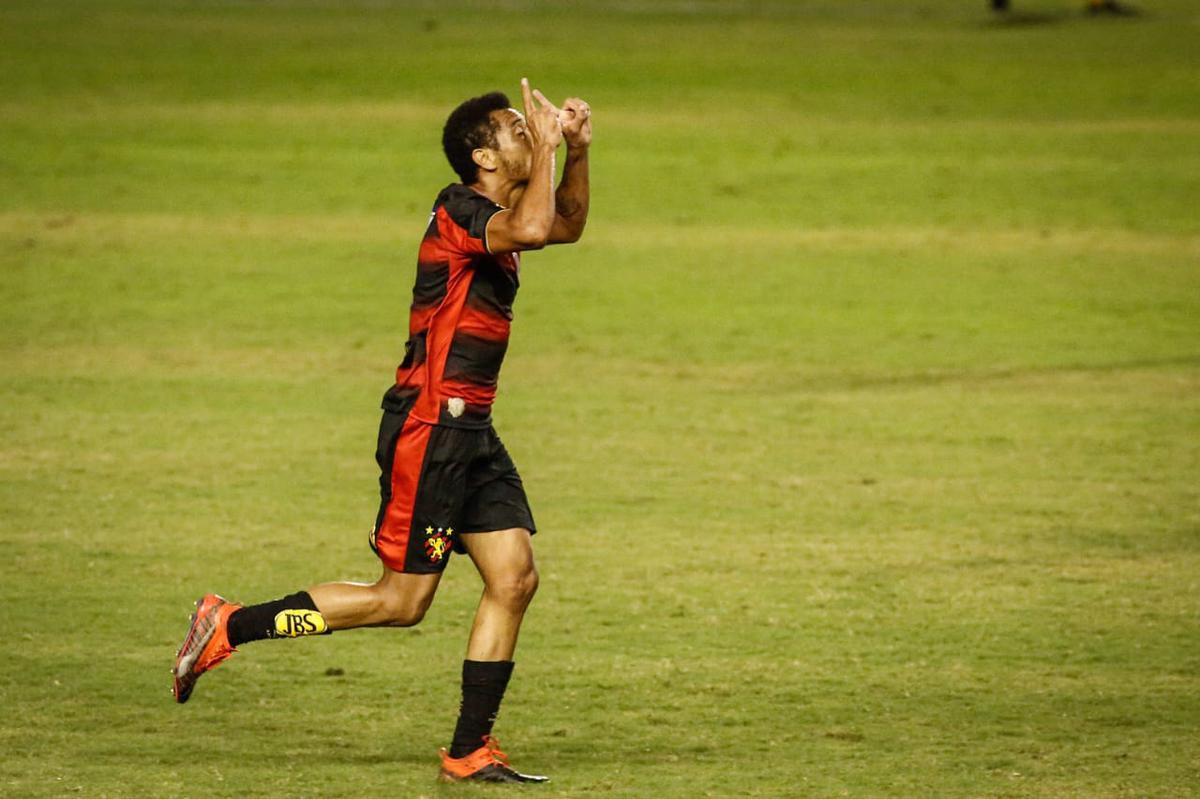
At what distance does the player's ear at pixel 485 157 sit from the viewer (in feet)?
20.7

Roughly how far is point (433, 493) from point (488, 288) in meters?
0.62

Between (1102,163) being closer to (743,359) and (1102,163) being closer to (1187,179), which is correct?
(1187,179)

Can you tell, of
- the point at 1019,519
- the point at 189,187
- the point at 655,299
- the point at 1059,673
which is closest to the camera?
the point at 1059,673

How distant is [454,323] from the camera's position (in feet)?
20.5

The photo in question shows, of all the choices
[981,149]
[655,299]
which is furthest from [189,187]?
[981,149]

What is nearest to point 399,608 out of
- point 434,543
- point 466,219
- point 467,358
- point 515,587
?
point 434,543

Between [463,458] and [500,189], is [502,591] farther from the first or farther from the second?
[500,189]

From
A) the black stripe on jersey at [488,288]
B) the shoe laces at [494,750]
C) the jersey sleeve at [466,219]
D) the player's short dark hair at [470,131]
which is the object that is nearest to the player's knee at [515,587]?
the shoe laces at [494,750]

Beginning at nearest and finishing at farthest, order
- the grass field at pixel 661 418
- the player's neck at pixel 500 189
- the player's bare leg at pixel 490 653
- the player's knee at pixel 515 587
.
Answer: the player's bare leg at pixel 490 653, the player's knee at pixel 515 587, the player's neck at pixel 500 189, the grass field at pixel 661 418

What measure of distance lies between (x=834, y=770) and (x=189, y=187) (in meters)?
15.6

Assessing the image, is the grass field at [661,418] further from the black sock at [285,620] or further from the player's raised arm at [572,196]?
the player's raised arm at [572,196]

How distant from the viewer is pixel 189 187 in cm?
2080

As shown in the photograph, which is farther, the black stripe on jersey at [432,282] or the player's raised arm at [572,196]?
the player's raised arm at [572,196]

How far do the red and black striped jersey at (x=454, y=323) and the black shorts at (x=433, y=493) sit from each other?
6 centimetres
